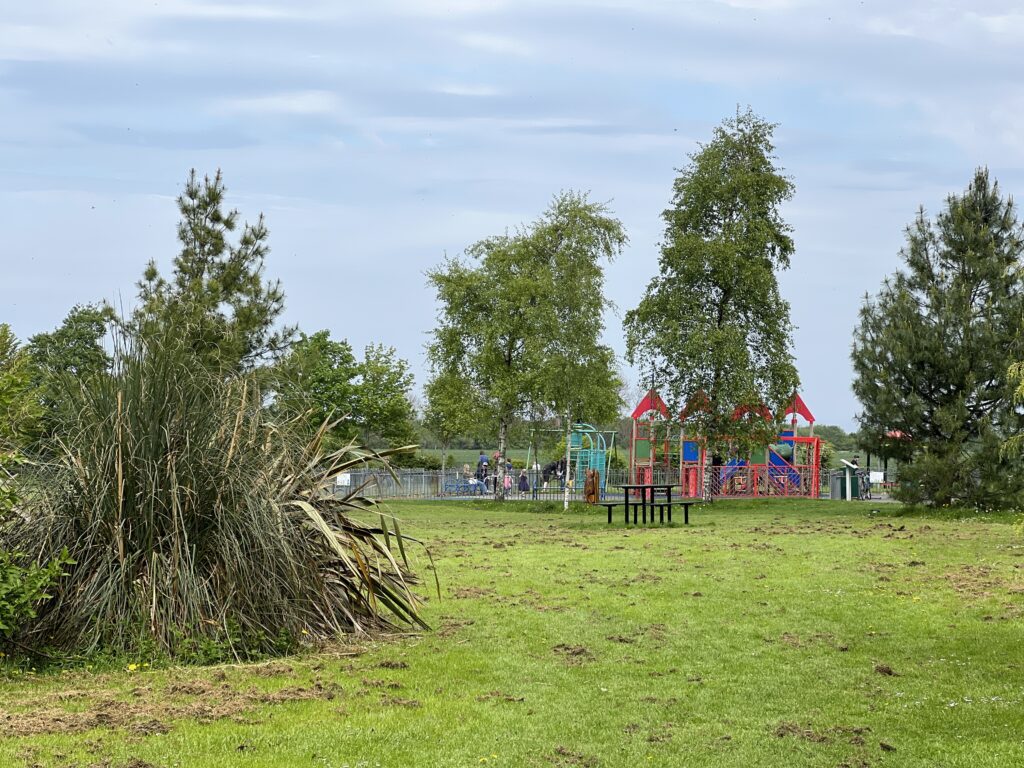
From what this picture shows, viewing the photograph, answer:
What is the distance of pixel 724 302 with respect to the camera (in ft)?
114

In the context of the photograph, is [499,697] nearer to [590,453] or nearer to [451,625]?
[451,625]

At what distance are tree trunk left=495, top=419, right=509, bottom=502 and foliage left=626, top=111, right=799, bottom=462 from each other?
20.6ft

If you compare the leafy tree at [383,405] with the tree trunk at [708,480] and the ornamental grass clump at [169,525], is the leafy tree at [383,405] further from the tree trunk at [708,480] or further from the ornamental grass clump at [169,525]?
the ornamental grass clump at [169,525]

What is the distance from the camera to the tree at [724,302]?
33.7 m

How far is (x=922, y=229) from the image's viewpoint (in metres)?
28.1

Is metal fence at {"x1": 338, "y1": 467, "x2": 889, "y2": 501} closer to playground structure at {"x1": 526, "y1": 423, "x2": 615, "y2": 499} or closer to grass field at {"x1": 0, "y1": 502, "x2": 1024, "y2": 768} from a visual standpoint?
playground structure at {"x1": 526, "y1": 423, "x2": 615, "y2": 499}

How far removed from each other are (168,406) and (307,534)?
1.52 metres

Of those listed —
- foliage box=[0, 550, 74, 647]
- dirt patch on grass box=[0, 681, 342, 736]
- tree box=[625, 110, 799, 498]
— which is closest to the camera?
dirt patch on grass box=[0, 681, 342, 736]

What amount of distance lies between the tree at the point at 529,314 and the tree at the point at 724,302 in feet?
5.95

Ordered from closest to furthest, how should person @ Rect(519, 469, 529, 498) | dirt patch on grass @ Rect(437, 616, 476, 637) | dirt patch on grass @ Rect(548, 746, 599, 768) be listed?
dirt patch on grass @ Rect(548, 746, 599, 768) < dirt patch on grass @ Rect(437, 616, 476, 637) < person @ Rect(519, 469, 529, 498)

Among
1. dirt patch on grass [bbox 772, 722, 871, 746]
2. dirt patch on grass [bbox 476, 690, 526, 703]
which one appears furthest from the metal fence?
dirt patch on grass [bbox 772, 722, 871, 746]

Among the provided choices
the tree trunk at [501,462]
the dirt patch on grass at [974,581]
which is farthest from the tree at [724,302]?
the dirt patch on grass at [974,581]

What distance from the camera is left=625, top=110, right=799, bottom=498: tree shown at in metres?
33.7

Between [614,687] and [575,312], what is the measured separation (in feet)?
90.8
